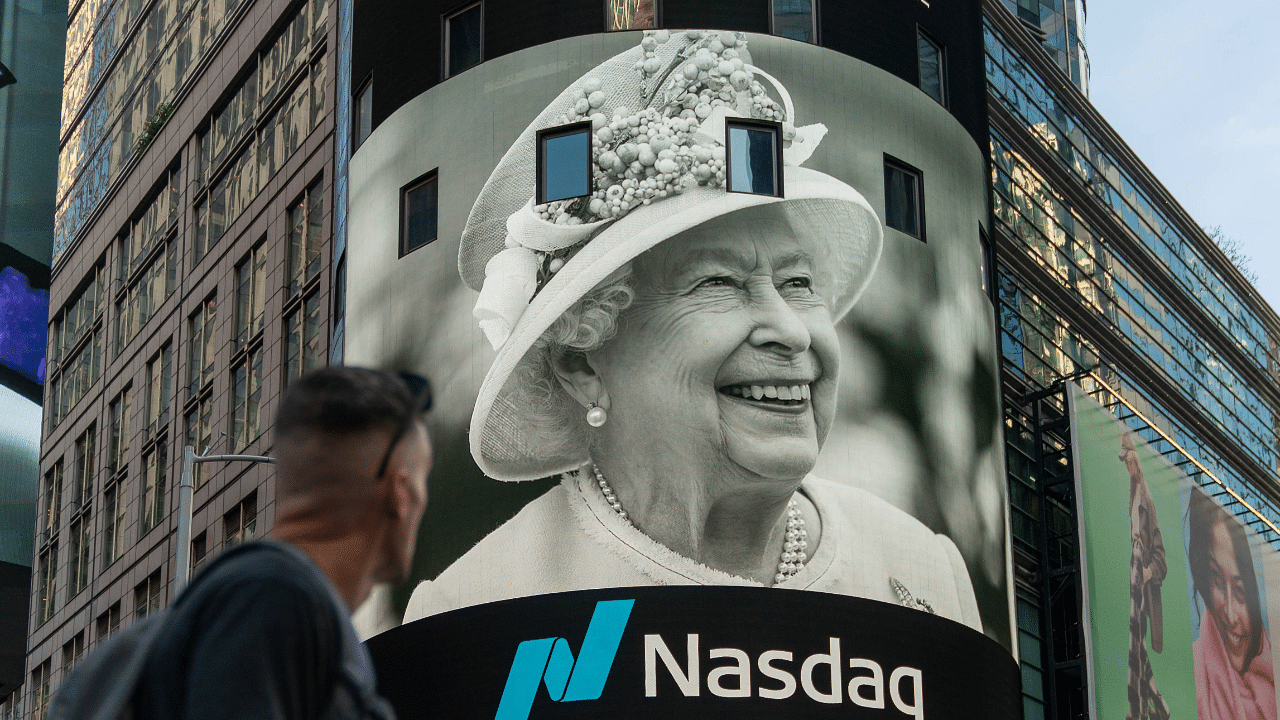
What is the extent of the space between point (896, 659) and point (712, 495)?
3.76m

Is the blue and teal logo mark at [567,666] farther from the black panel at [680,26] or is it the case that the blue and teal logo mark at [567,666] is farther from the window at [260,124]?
the window at [260,124]

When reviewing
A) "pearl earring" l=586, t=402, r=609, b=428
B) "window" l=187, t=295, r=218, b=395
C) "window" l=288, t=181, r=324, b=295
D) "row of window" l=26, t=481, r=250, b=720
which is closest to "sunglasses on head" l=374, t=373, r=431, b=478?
"pearl earring" l=586, t=402, r=609, b=428

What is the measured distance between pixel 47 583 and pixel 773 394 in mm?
39100

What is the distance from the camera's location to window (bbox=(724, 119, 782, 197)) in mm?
30513

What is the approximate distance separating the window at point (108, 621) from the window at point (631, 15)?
2876 cm

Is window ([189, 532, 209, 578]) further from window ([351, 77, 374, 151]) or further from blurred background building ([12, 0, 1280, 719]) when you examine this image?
window ([351, 77, 374, 151])

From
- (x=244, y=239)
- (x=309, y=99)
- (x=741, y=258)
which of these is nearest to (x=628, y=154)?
(x=741, y=258)

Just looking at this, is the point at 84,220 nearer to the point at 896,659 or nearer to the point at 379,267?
the point at 379,267

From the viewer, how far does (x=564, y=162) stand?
31.0 meters

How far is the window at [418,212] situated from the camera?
3256 cm

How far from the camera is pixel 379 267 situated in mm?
33469

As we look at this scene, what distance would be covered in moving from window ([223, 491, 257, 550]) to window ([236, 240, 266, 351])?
4229 millimetres

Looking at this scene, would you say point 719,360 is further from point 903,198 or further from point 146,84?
point 146,84

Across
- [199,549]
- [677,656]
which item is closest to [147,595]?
[199,549]
